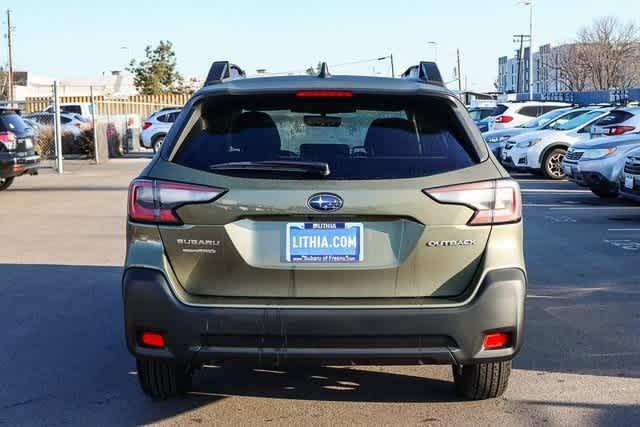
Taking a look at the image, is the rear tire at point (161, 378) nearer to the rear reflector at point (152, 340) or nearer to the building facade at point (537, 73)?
the rear reflector at point (152, 340)

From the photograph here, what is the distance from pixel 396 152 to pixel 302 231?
24.7 inches

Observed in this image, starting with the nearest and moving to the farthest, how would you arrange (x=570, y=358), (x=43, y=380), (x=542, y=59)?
(x=43, y=380), (x=570, y=358), (x=542, y=59)

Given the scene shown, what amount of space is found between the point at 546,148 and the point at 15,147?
1107 centimetres

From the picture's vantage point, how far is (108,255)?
10.5 m

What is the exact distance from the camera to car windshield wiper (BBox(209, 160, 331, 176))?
14.4 feet

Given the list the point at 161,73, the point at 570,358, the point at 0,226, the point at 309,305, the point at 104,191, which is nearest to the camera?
the point at 309,305

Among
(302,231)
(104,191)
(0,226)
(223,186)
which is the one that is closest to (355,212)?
(302,231)

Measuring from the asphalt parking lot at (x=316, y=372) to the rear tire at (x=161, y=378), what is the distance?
8 cm

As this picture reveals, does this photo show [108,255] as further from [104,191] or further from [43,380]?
[104,191]

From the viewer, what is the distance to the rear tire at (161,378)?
4969 millimetres

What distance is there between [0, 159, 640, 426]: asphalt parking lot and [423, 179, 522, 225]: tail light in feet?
3.57

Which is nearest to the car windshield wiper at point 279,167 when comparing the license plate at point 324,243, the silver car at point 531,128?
the license plate at point 324,243

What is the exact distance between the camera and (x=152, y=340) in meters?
4.49

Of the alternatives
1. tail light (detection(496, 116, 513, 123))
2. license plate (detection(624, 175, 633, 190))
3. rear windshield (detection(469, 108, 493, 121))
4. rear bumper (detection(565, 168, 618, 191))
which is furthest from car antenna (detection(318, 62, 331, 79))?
rear windshield (detection(469, 108, 493, 121))
